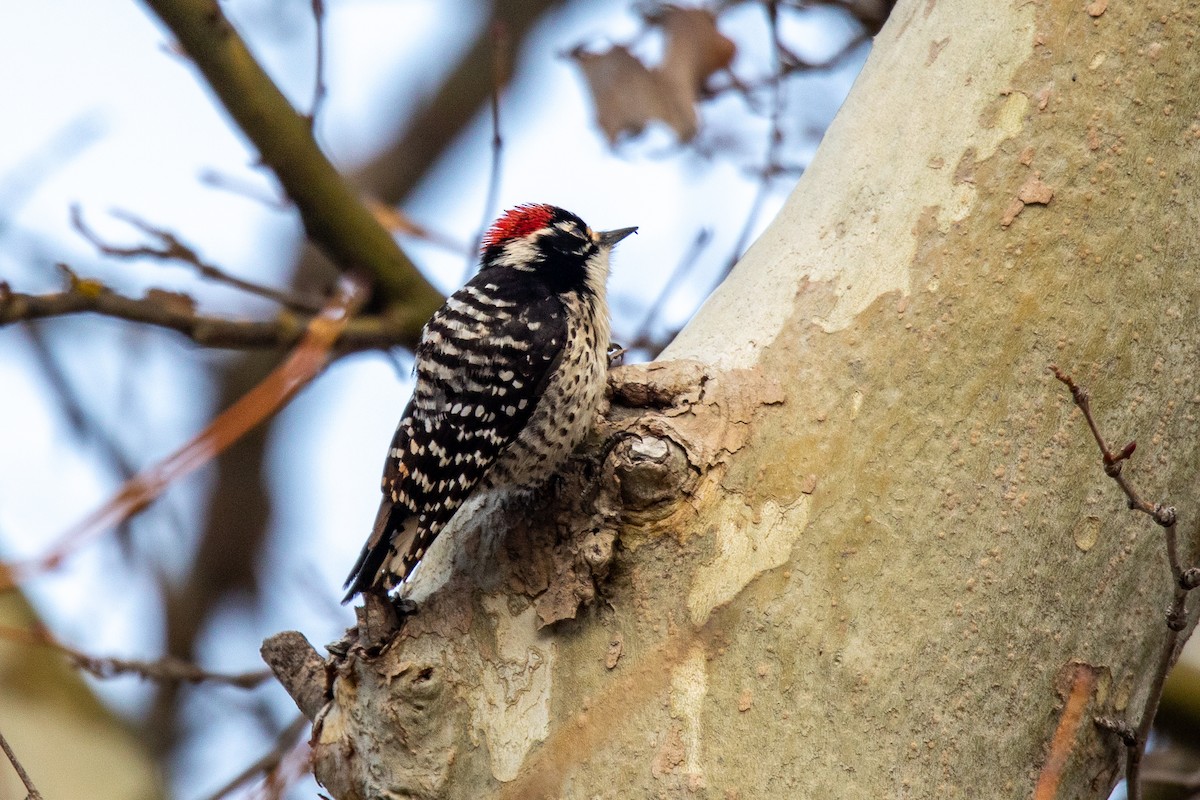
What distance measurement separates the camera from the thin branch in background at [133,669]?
385 centimetres

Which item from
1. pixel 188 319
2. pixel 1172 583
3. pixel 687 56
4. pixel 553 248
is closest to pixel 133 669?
pixel 188 319

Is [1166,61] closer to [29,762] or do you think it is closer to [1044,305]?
[1044,305]

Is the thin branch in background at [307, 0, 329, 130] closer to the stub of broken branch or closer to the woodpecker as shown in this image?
the woodpecker

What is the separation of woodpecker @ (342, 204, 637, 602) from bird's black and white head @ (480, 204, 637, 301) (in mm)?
72

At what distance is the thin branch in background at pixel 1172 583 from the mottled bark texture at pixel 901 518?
A: 0.04m

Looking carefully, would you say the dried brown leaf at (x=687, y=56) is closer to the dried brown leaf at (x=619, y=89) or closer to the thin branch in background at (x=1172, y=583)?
the dried brown leaf at (x=619, y=89)

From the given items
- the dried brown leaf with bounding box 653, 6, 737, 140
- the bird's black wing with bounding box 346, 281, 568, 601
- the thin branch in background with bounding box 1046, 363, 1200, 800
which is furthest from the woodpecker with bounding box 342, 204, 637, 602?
the thin branch in background with bounding box 1046, 363, 1200, 800

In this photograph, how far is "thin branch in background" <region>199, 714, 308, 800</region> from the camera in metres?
3.90

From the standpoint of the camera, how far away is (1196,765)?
12.7ft

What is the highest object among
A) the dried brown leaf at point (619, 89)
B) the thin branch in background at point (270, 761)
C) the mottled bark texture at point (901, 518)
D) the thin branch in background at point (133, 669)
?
the dried brown leaf at point (619, 89)

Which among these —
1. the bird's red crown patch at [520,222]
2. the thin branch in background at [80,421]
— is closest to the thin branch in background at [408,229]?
the bird's red crown patch at [520,222]

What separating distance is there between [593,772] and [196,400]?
19.8 ft

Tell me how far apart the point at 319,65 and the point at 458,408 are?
4.05ft

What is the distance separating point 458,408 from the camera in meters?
3.18
